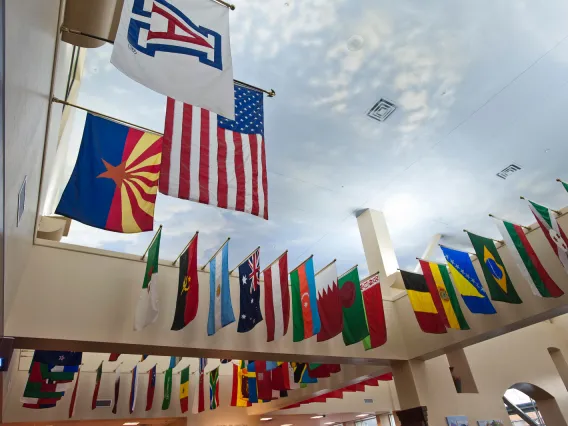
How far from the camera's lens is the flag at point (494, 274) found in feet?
19.1

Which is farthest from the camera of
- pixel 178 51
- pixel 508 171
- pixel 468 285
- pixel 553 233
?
pixel 508 171

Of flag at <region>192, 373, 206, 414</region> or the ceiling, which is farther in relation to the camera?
flag at <region>192, 373, 206, 414</region>

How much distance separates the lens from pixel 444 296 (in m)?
6.56

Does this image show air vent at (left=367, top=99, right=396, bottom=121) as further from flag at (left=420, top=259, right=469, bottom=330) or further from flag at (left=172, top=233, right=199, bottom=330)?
flag at (left=172, top=233, right=199, bottom=330)

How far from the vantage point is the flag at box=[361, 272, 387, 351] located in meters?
6.45

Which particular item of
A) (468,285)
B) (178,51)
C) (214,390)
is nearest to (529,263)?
(468,285)

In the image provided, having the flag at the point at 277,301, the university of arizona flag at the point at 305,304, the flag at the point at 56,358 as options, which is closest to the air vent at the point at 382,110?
the university of arizona flag at the point at 305,304

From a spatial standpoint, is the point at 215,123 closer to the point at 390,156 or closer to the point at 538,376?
the point at 390,156

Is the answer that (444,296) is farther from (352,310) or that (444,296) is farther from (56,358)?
(56,358)

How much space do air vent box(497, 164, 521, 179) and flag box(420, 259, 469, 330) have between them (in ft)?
11.9

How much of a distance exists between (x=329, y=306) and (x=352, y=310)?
56cm

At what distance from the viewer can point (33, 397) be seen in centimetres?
696

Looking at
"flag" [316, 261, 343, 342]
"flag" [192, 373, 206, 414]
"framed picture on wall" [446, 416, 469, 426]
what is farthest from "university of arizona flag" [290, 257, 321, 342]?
"flag" [192, 373, 206, 414]

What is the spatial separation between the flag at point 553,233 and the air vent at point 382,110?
2835mm
